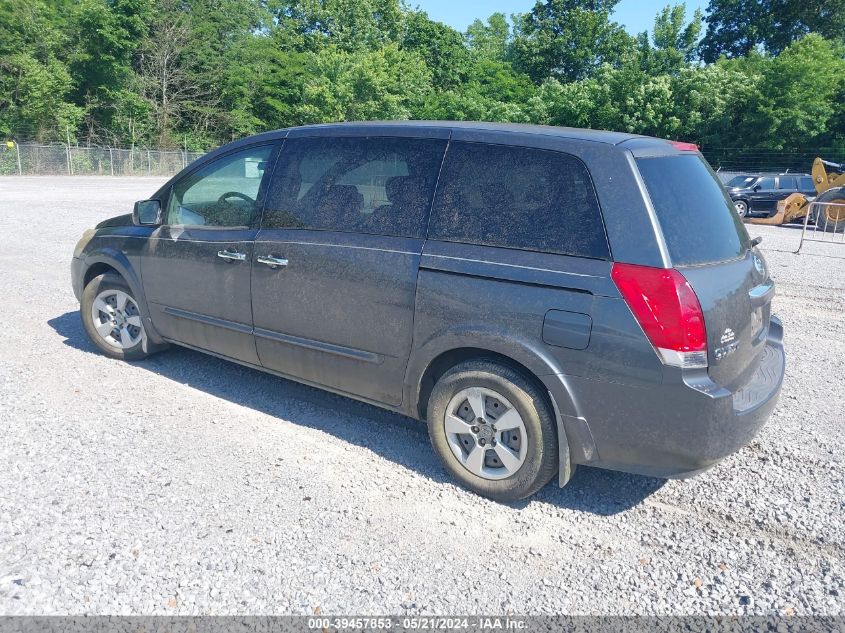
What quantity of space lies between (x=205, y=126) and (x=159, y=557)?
51.8 metres

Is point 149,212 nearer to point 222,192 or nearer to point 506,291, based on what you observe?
point 222,192

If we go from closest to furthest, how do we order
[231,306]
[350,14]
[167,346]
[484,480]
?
[484,480]
[231,306]
[167,346]
[350,14]

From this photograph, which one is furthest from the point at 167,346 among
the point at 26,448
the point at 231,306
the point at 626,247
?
the point at 626,247

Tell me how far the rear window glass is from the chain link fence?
39.2 m

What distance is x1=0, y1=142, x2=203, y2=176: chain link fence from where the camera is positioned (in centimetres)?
3884

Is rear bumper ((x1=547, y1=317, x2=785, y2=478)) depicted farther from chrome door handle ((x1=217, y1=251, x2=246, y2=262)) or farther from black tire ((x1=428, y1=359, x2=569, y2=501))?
chrome door handle ((x1=217, y1=251, x2=246, y2=262))

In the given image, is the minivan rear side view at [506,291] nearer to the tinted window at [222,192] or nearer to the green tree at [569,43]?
the tinted window at [222,192]

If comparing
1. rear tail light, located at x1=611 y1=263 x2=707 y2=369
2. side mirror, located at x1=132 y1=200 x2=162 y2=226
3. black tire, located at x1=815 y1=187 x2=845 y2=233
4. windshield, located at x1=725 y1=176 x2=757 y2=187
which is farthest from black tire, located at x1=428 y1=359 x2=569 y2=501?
windshield, located at x1=725 y1=176 x2=757 y2=187

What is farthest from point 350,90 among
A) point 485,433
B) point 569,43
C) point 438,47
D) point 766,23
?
point 485,433

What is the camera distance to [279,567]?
9.90 ft

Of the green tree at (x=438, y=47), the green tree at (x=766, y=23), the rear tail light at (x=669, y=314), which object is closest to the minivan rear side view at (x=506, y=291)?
the rear tail light at (x=669, y=314)

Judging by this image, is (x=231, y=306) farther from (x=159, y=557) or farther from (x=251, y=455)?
(x=159, y=557)

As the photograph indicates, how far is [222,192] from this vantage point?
4895mm

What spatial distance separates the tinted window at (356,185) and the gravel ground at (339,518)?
1386 mm
